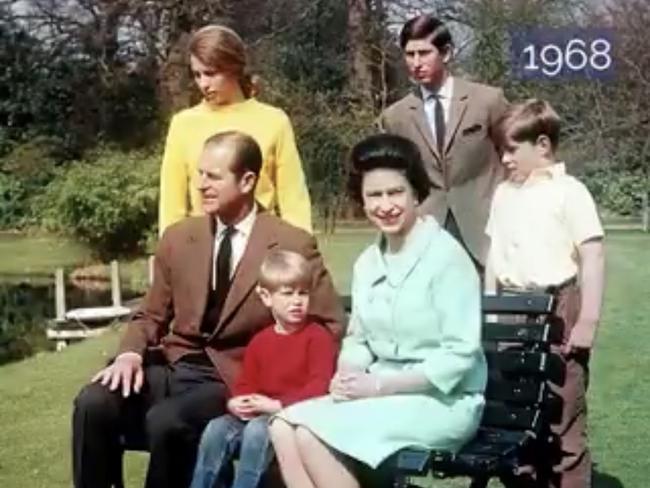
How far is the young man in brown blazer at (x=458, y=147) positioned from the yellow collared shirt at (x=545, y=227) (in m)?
0.59

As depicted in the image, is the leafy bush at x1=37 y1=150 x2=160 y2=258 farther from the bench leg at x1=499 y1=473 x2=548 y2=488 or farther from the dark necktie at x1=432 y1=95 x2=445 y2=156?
the bench leg at x1=499 y1=473 x2=548 y2=488

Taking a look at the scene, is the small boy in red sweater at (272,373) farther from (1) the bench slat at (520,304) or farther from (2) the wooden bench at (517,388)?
(1) the bench slat at (520,304)

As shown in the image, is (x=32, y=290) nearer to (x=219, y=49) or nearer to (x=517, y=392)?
(x=219, y=49)

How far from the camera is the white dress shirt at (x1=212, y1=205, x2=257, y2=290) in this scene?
4.61m

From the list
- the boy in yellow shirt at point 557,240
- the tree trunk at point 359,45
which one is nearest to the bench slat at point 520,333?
the boy in yellow shirt at point 557,240

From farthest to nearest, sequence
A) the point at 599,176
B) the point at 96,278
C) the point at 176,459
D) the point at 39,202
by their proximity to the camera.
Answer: the point at 39,202, the point at 599,176, the point at 96,278, the point at 176,459

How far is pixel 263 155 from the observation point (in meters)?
4.98

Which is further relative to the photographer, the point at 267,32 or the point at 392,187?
the point at 267,32

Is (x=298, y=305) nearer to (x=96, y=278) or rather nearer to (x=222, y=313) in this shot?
(x=222, y=313)

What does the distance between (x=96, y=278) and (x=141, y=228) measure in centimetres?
125

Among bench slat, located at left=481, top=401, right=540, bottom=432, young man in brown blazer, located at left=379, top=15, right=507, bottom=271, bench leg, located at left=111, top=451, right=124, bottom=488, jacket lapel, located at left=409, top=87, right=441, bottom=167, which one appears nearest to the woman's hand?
bench slat, located at left=481, top=401, right=540, bottom=432

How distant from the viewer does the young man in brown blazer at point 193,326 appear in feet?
14.5

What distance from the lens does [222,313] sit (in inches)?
181

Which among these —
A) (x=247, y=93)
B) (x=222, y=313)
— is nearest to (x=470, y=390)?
(x=222, y=313)
